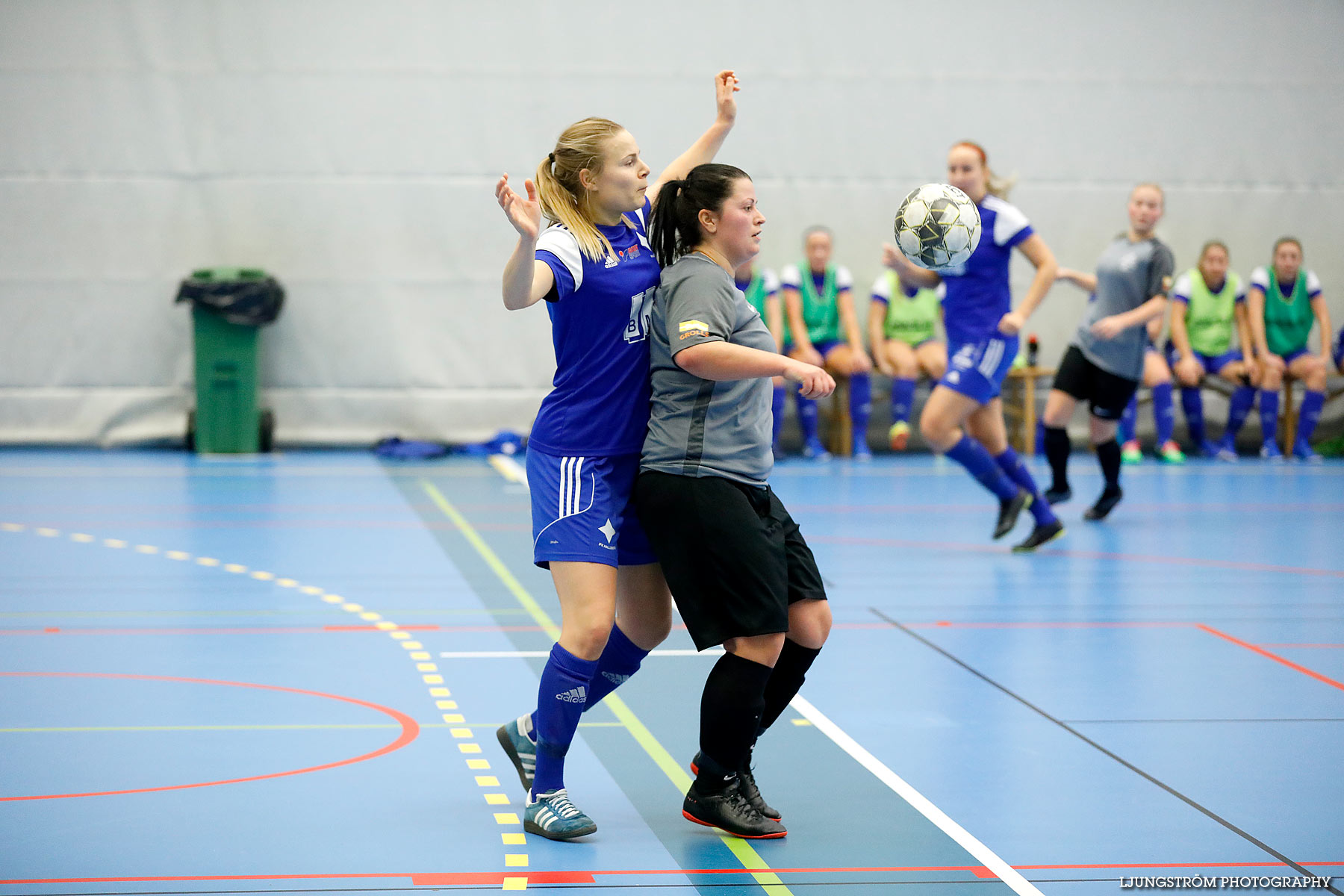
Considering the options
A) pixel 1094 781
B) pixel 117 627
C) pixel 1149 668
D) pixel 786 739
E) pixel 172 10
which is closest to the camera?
pixel 1094 781

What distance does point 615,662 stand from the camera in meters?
3.75

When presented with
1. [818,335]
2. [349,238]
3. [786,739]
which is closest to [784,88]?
[818,335]

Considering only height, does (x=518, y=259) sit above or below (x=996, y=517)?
above

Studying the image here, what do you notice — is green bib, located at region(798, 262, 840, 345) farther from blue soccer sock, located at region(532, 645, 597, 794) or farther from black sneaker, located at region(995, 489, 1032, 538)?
blue soccer sock, located at region(532, 645, 597, 794)

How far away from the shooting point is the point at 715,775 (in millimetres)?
3598

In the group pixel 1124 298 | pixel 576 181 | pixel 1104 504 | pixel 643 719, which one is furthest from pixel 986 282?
pixel 576 181

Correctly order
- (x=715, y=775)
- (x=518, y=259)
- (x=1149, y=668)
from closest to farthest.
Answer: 1. (x=518, y=259)
2. (x=715, y=775)
3. (x=1149, y=668)

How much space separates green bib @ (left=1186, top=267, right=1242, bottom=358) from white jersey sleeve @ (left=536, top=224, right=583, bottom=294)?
1160cm

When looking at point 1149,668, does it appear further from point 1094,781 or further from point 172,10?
point 172,10

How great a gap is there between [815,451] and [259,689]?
898 centimetres

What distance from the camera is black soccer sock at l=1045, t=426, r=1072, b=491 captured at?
30.1 ft

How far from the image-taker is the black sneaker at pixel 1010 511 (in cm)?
825

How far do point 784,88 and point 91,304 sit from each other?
682 centimetres

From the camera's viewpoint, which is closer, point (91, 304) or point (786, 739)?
point (786, 739)
